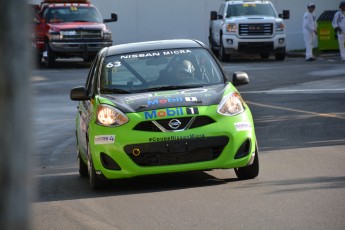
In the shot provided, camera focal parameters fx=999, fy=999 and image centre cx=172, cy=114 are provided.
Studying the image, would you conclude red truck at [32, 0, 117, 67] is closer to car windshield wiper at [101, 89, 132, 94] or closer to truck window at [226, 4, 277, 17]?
truck window at [226, 4, 277, 17]

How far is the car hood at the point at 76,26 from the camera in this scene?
32.5 m

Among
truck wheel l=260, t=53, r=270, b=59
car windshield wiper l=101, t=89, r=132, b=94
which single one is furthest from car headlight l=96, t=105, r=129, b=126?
truck wheel l=260, t=53, r=270, b=59

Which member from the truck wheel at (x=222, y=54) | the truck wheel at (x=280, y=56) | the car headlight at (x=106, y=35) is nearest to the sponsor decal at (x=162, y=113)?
the car headlight at (x=106, y=35)

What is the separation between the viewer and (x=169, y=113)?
9.04 m

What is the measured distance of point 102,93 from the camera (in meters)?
9.98

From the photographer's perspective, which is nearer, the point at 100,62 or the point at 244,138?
the point at 244,138

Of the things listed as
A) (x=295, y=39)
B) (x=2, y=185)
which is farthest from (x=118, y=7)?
(x=2, y=185)

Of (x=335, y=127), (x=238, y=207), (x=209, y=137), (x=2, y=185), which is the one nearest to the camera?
(x=2, y=185)

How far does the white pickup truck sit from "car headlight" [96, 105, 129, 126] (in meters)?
24.9

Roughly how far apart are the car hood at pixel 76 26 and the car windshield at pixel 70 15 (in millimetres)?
338

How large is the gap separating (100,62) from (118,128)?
63.4 inches

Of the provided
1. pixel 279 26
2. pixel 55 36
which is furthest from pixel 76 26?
pixel 279 26

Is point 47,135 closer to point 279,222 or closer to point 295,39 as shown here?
point 279,222

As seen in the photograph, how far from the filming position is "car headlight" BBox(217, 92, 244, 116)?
931 centimetres
